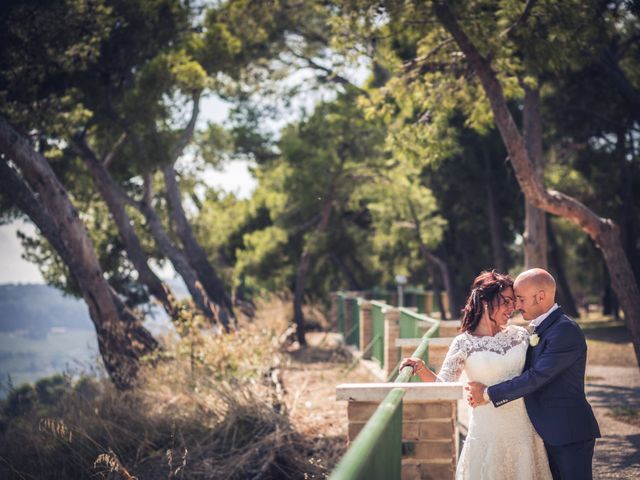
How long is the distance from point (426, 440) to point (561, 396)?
3.11 feet

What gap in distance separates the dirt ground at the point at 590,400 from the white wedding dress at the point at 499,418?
2.63m

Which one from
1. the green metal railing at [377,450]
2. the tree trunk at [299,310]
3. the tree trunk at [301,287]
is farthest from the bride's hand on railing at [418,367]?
the tree trunk at [299,310]

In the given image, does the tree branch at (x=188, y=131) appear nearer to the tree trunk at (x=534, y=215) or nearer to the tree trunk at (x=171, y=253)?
the tree trunk at (x=171, y=253)

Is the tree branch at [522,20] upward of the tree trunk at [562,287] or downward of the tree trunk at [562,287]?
upward

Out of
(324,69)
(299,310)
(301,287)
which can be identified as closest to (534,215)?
(301,287)

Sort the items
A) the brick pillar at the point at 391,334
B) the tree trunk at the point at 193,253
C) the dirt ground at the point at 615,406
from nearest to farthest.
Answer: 1. the dirt ground at the point at 615,406
2. the brick pillar at the point at 391,334
3. the tree trunk at the point at 193,253

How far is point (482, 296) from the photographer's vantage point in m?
4.48

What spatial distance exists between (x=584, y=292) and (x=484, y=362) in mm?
67255

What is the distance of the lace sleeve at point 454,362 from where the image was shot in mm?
4508

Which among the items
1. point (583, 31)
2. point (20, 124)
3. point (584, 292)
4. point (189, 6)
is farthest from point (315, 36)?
point (584, 292)

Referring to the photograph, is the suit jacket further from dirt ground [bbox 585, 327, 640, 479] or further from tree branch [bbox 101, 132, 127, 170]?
tree branch [bbox 101, 132, 127, 170]

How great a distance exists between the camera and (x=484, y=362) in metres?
4.45

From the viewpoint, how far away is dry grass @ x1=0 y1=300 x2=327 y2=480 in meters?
8.69

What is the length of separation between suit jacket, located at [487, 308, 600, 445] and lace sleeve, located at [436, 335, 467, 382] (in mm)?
229
